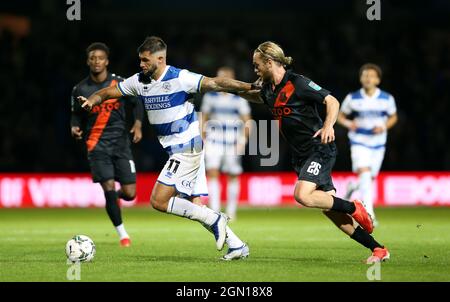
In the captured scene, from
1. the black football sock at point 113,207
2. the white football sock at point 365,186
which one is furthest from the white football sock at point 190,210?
the white football sock at point 365,186

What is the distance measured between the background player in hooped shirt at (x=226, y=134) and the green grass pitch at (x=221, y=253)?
824 mm

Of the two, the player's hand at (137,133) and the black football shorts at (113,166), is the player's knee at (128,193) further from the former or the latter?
the player's hand at (137,133)

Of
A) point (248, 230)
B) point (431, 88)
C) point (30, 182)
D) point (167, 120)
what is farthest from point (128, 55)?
point (167, 120)

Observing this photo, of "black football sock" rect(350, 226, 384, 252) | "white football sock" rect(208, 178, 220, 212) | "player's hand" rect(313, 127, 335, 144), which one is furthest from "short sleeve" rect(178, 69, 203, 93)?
"white football sock" rect(208, 178, 220, 212)

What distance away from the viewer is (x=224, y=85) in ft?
28.9

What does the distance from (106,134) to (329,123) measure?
12.7ft

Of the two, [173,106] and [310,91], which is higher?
[310,91]

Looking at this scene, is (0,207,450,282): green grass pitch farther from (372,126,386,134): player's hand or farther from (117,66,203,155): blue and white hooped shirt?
(372,126,386,134): player's hand

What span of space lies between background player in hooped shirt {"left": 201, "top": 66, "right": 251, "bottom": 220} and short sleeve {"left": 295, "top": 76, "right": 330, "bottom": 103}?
23.2 ft

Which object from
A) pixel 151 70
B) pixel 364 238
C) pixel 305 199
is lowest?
pixel 364 238

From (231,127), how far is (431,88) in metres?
8.05

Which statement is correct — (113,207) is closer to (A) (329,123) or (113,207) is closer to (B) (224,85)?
(B) (224,85)

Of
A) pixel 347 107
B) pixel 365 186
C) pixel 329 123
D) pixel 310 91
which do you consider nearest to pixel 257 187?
pixel 347 107

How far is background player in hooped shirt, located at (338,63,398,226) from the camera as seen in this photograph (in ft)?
46.8
